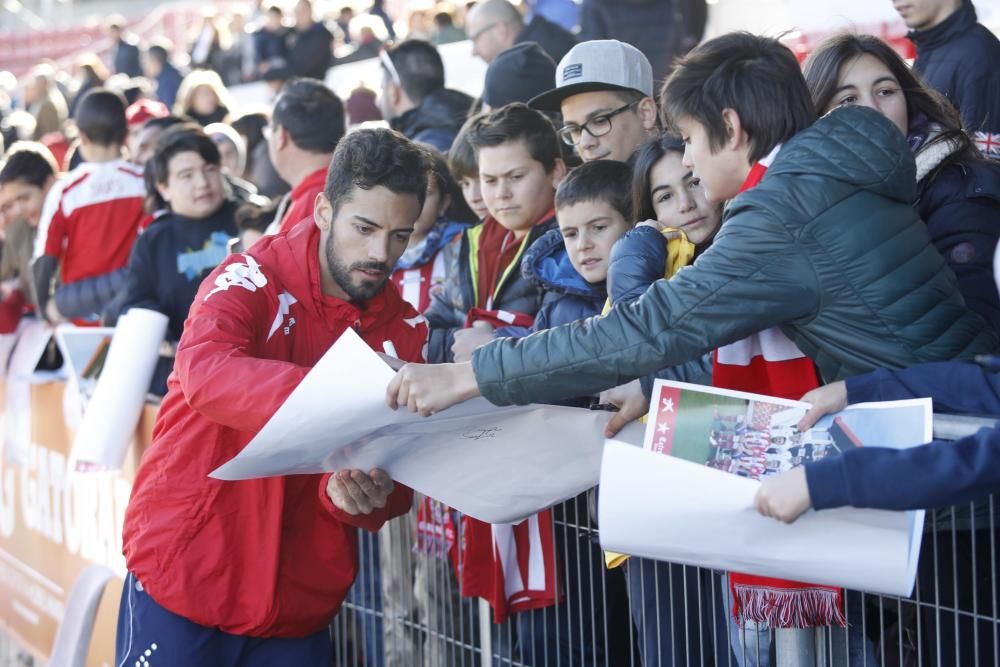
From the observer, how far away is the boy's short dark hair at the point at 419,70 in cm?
675

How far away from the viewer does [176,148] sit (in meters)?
5.92

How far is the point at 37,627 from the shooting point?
6.64 metres

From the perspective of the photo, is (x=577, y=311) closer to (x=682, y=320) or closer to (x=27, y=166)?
(x=682, y=320)

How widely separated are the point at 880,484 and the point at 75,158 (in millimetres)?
7463

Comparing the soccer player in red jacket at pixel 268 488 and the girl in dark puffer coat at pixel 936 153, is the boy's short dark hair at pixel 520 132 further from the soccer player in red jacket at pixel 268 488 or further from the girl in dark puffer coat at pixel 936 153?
the soccer player in red jacket at pixel 268 488

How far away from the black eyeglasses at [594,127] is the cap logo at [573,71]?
169mm

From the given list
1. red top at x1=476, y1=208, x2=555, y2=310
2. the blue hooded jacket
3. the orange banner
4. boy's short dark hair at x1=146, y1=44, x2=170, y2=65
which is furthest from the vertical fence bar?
boy's short dark hair at x1=146, y1=44, x2=170, y2=65

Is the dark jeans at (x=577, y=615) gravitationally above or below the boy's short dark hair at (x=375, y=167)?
below

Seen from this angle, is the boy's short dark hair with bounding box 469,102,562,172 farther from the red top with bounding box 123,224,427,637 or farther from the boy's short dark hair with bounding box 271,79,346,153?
the red top with bounding box 123,224,427,637

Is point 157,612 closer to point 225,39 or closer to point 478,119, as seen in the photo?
point 478,119

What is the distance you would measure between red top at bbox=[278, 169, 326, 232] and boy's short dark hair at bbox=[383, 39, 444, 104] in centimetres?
149

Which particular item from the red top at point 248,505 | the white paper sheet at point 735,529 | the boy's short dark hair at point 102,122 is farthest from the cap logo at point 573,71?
the boy's short dark hair at point 102,122

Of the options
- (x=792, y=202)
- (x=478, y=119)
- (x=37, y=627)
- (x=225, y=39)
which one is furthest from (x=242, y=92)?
(x=792, y=202)
